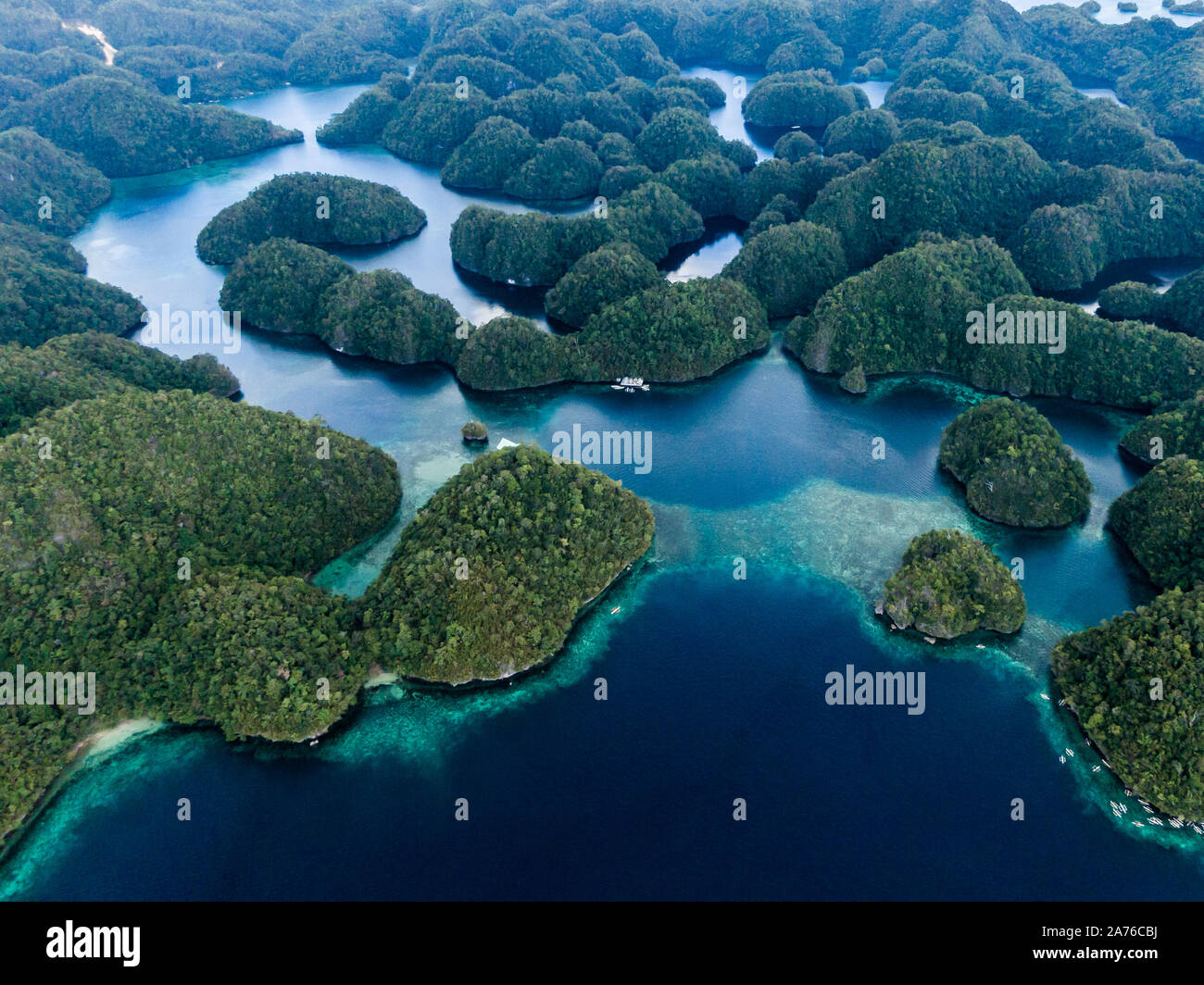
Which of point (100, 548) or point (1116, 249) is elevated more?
point (1116, 249)

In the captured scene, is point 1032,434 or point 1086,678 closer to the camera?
point 1086,678

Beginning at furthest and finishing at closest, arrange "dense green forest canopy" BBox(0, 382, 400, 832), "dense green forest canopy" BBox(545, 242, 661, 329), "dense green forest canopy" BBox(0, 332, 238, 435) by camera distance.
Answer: "dense green forest canopy" BBox(545, 242, 661, 329) < "dense green forest canopy" BBox(0, 332, 238, 435) < "dense green forest canopy" BBox(0, 382, 400, 832)

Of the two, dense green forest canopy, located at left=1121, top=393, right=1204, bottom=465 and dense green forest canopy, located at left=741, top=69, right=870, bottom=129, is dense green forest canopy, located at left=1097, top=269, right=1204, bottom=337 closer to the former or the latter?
dense green forest canopy, located at left=1121, top=393, right=1204, bottom=465

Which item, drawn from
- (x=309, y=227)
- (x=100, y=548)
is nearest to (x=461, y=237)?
(x=309, y=227)

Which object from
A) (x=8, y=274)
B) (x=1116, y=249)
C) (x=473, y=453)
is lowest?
(x=473, y=453)

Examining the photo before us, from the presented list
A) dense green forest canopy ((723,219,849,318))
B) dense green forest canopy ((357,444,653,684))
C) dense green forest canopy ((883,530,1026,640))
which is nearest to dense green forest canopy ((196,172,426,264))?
dense green forest canopy ((723,219,849,318))

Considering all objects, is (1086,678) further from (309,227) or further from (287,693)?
(309,227)

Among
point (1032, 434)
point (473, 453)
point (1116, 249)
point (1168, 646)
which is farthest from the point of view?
point (1116, 249)

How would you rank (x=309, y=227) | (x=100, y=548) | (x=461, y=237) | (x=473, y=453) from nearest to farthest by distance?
1. (x=100, y=548)
2. (x=473, y=453)
3. (x=461, y=237)
4. (x=309, y=227)

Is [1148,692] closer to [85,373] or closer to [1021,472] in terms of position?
[1021,472]
